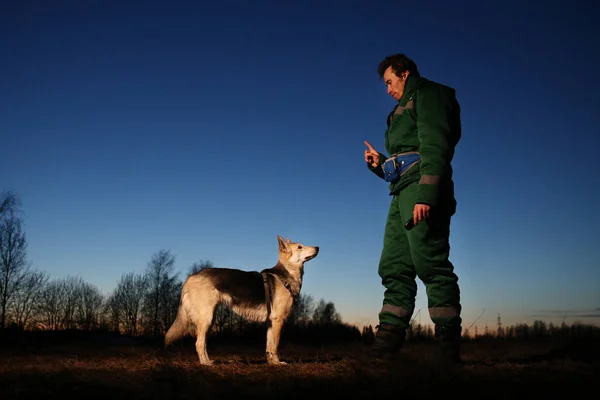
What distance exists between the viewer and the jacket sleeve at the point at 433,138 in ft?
15.7

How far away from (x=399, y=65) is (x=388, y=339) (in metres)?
3.33

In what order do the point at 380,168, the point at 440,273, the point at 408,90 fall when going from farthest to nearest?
1. the point at 380,168
2. the point at 408,90
3. the point at 440,273

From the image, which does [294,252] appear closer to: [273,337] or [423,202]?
[273,337]

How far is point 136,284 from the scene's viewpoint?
36750 mm

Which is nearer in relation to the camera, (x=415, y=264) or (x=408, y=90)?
(x=415, y=264)

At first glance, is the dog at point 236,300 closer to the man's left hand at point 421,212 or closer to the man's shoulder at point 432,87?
the man's left hand at point 421,212

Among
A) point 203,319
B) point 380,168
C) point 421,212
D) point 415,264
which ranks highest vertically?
point 380,168

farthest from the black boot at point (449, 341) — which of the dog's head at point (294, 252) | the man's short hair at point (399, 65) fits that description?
the dog's head at point (294, 252)

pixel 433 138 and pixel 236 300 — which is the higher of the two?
pixel 433 138

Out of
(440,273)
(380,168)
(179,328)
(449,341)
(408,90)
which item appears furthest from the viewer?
(179,328)

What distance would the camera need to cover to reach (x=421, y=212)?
4777 millimetres

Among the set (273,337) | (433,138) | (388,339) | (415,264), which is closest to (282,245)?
(273,337)

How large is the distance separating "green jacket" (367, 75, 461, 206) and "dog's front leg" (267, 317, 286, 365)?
343 cm

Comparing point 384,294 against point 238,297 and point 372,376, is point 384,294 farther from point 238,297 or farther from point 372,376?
point 238,297
